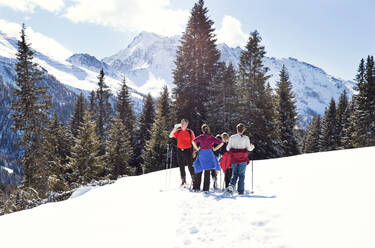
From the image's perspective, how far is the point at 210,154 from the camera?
8305 mm

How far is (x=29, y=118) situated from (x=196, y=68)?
17.1 metres

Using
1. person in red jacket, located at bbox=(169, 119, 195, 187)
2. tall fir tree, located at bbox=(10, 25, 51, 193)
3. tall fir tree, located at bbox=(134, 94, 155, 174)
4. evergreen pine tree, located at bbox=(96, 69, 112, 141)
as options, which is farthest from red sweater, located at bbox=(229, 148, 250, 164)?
evergreen pine tree, located at bbox=(96, 69, 112, 141)

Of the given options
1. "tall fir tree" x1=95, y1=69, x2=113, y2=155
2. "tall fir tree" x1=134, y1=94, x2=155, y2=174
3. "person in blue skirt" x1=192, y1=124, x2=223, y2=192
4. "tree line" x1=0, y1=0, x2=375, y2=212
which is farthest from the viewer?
"tall fir tree" x1=134, y1=94, x2=155, y2=174

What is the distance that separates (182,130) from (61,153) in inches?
1205

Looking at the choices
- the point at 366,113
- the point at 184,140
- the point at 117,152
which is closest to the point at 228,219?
the point at 184,140

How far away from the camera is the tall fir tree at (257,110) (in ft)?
80.2

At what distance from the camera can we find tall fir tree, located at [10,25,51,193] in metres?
20.8

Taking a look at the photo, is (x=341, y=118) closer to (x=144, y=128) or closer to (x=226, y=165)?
(x=144, y=128)

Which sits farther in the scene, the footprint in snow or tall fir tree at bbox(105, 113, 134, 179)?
tall fir tree at bbox(105, 113, 134, 179)

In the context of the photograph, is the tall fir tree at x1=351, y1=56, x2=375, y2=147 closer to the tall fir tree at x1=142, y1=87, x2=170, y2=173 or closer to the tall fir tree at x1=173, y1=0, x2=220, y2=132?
the tall fir tree at x1=173, y1=0, x2=220, y2=132

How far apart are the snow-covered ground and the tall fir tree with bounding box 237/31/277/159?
1645 cm

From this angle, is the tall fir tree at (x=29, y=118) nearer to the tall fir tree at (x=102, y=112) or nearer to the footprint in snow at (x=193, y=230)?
the tall fir tree at (x=102, y=112)

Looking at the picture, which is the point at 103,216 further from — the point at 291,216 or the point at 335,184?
the point at 335,184

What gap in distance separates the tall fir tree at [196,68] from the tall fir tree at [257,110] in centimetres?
393
